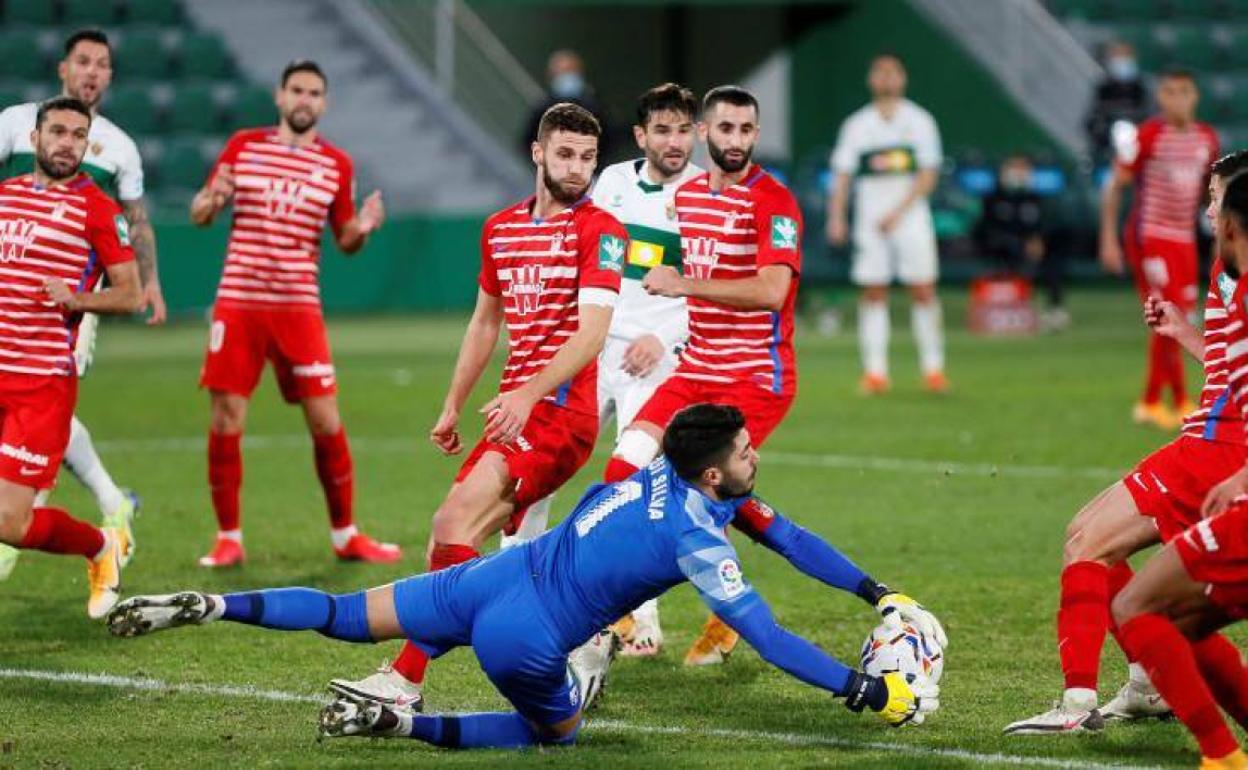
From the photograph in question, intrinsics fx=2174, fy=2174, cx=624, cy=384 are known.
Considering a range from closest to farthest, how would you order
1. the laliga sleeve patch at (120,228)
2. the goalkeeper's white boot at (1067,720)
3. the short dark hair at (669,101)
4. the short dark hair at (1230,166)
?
the short dark hair at (1230,166) < the goalkeeper's white boot at (1067,720) < the laliga sleeve patch at (120,228) < the short dark hair at (669,101)

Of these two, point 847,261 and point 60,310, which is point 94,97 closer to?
point 60,310

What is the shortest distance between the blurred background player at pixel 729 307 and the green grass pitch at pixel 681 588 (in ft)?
2.97

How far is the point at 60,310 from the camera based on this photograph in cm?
872

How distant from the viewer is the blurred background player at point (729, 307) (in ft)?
27.9

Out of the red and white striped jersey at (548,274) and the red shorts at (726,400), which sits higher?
the red and white striped jersey at (548,274)

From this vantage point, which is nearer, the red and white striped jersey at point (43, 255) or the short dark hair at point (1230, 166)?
the short dark hair at point (1230, 166)

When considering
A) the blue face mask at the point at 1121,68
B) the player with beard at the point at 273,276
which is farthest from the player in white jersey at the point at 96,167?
the blue face mask at the point at 1121,68

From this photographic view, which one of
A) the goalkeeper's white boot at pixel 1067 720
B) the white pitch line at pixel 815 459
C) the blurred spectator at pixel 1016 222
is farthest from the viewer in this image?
the blurred spectator at pixel 1016 222

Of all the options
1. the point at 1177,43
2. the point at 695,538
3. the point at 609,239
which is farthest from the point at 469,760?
the point at 1177,43

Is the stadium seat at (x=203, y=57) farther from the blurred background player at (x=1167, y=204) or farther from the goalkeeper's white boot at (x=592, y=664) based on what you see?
the goalkeeper's white boot at (x=592, y=664)

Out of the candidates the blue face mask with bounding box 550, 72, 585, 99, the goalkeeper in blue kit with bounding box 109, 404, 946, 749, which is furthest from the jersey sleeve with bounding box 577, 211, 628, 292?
the blue face mask with bounding box 550, 72, 585, 99

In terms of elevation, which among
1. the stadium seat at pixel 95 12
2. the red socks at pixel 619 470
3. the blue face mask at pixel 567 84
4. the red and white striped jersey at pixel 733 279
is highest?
the stadium seat at pixel 95 12

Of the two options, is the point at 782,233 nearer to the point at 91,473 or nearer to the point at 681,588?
the point at 681,588

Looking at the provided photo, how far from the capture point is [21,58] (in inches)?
1000
